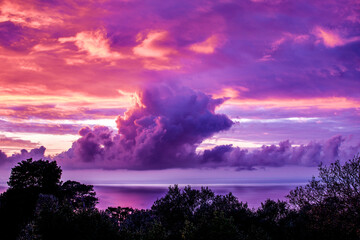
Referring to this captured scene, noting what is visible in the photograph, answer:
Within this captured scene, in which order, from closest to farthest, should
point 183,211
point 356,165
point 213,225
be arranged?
point 356,165 → point 213,225 → point 183,211

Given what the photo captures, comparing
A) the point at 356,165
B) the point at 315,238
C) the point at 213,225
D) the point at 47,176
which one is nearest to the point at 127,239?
the point at 213,225

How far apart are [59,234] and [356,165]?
32.5 metres

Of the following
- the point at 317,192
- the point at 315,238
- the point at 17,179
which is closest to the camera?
the point at 317,192

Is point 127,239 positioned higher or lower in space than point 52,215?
lower

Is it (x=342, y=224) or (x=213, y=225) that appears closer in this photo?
(x=342, y=224)

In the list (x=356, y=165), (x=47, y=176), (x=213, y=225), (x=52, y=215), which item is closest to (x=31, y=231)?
(x=52, y=215)

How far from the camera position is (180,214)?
260 ft

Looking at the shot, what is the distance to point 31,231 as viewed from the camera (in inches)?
1639

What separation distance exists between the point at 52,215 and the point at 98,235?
5257 mm

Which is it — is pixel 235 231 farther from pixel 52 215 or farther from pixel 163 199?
pixel 163 199

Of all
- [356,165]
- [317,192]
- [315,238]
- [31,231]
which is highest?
[356,165]

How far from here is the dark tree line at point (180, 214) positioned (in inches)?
1620

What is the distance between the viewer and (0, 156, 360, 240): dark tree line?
135 feet

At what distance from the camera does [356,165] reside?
140 ft
